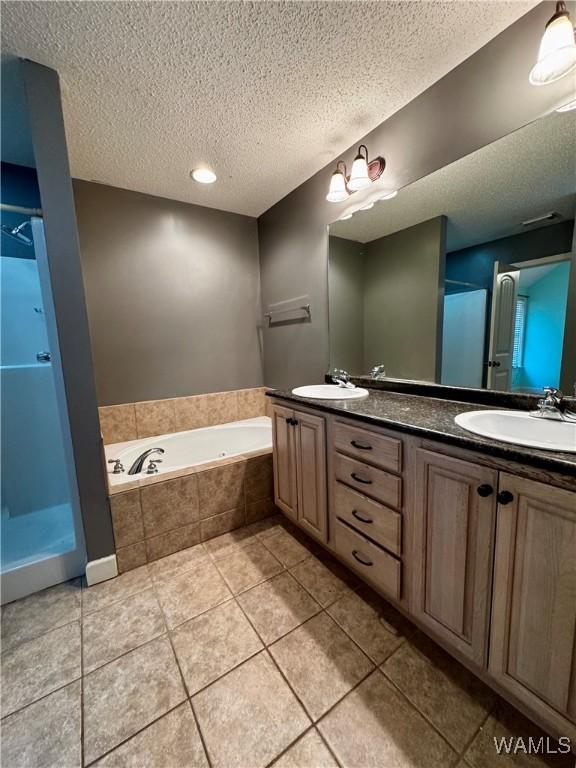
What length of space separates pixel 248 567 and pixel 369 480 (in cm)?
90

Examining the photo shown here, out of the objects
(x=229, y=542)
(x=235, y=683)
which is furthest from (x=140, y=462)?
(x=235, y=683)

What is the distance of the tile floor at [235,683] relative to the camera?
2.85ft

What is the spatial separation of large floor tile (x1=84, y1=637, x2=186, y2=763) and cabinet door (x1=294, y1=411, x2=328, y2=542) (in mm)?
810

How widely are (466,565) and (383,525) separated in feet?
1.05

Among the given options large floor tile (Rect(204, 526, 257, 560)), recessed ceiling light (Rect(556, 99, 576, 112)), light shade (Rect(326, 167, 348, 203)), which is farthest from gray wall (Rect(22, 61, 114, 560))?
recessed ceiling light (Rect(556, 99, 576, 112))

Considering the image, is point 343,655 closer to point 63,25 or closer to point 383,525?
point 383,525

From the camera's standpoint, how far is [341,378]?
6.78ft

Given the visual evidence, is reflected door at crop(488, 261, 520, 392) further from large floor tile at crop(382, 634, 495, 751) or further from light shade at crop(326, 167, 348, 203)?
large floor tile at crop(382, 634, 495, 751)

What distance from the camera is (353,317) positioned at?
2031 millimetres

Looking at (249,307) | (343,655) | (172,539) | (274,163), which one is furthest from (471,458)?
(249,307)

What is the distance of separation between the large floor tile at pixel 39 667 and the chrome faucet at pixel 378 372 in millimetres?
1934

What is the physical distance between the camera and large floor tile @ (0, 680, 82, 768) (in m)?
0.86

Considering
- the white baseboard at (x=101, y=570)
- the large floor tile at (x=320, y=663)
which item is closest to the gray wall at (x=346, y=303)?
the large floor tile at (x=320, y=663)

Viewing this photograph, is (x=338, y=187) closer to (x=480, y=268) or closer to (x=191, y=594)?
(x=480, y=268)
